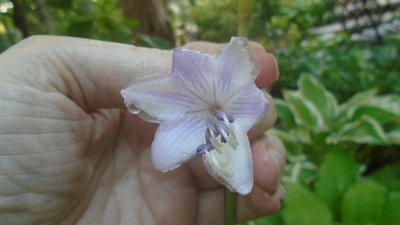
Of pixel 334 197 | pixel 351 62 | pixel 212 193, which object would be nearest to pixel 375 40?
pixel 351 62

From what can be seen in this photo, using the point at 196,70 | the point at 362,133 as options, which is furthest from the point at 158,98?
the point at 362,133

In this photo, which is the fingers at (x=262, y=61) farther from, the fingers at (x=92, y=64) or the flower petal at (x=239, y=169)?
the flower petal at (x=239, y=169)

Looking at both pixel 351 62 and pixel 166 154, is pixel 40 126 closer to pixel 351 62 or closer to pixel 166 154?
pixel 166 154

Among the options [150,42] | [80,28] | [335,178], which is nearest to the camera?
[80,28]

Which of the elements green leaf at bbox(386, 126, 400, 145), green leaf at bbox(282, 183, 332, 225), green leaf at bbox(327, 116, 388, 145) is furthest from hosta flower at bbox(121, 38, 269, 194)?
green leaf at bbox(386, 126, 400, 145)

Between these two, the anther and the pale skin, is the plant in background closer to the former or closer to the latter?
the pale skin

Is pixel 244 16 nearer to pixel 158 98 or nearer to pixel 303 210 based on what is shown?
pixel 158 98
